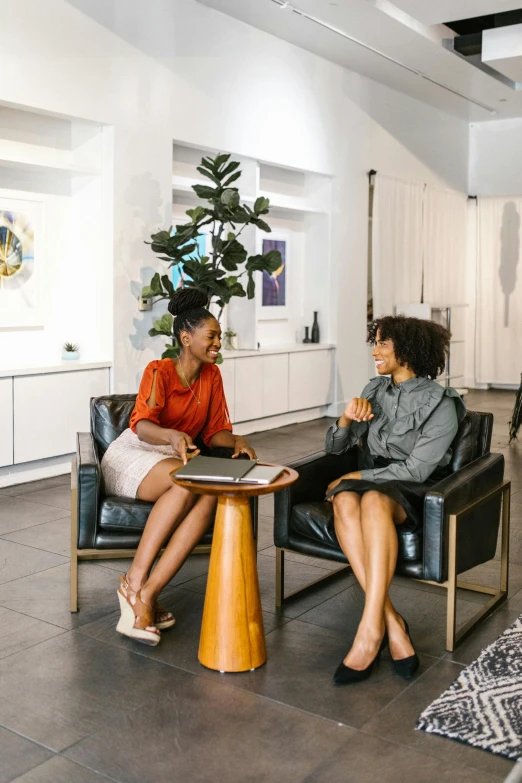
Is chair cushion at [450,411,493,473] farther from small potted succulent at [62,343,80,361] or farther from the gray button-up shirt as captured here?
small potted succulent at [62,343,80,361]

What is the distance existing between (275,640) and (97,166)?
421 cm

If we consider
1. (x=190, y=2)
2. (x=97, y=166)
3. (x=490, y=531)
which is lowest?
(x=490, y=531)

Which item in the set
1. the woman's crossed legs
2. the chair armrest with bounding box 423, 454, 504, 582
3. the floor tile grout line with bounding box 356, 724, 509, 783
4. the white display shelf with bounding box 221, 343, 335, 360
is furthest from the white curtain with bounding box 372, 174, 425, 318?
the floor tile grout line with bounding box 356, 724, 509, 783

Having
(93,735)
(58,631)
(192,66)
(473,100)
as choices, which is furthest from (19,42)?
(473,100)

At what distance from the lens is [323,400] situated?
9086 mm

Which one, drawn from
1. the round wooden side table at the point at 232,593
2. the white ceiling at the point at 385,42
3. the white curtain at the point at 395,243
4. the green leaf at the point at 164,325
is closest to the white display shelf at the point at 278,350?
the white curtain at the point at 395,243

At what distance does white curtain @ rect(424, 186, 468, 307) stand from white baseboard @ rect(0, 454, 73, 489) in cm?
611

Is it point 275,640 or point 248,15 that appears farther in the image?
point 248,15

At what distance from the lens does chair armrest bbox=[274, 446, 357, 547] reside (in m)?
3.47

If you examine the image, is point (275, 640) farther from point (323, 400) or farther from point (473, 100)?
point (473, 100)

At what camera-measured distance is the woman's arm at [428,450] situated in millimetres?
3404

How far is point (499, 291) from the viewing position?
39.5 ft

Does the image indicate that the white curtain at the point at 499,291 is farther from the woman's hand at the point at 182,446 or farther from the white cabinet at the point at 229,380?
the woman's hand at the point at 182,446

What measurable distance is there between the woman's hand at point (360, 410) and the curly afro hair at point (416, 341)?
244 mm
